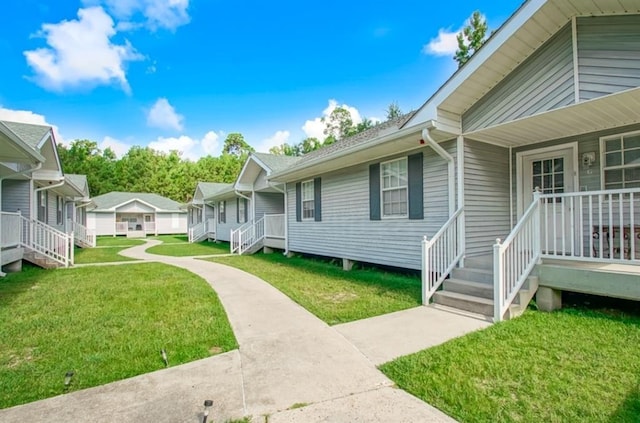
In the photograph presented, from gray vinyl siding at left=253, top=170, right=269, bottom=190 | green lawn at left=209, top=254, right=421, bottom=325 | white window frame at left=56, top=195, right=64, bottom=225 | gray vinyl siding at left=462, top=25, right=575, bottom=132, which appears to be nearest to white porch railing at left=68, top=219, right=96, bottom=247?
white window frame at left=56, top=195, right=64, bottom=225

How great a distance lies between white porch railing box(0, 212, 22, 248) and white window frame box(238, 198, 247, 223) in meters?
8.85

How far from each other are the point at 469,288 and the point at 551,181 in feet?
9.61

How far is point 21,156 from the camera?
23.7 ft

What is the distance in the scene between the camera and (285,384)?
3.05 metres

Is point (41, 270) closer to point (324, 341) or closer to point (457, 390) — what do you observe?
point (324, 341)

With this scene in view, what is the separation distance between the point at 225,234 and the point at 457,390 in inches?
733

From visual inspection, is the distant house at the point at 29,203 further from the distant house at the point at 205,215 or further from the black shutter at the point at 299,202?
the distant house at the point at 205,215

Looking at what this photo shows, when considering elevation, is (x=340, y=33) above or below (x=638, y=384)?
above

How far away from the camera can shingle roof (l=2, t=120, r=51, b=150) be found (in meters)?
10.3

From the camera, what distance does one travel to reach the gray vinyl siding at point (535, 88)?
4.86 meters

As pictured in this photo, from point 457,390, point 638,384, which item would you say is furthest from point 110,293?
point 638,384

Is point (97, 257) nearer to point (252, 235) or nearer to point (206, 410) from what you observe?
point (252, 235)

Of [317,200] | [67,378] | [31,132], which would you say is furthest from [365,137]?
[31,132]

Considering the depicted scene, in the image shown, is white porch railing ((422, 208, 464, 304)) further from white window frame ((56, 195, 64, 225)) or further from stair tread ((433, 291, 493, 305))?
white window frame ((56, 195, 64, 225))
